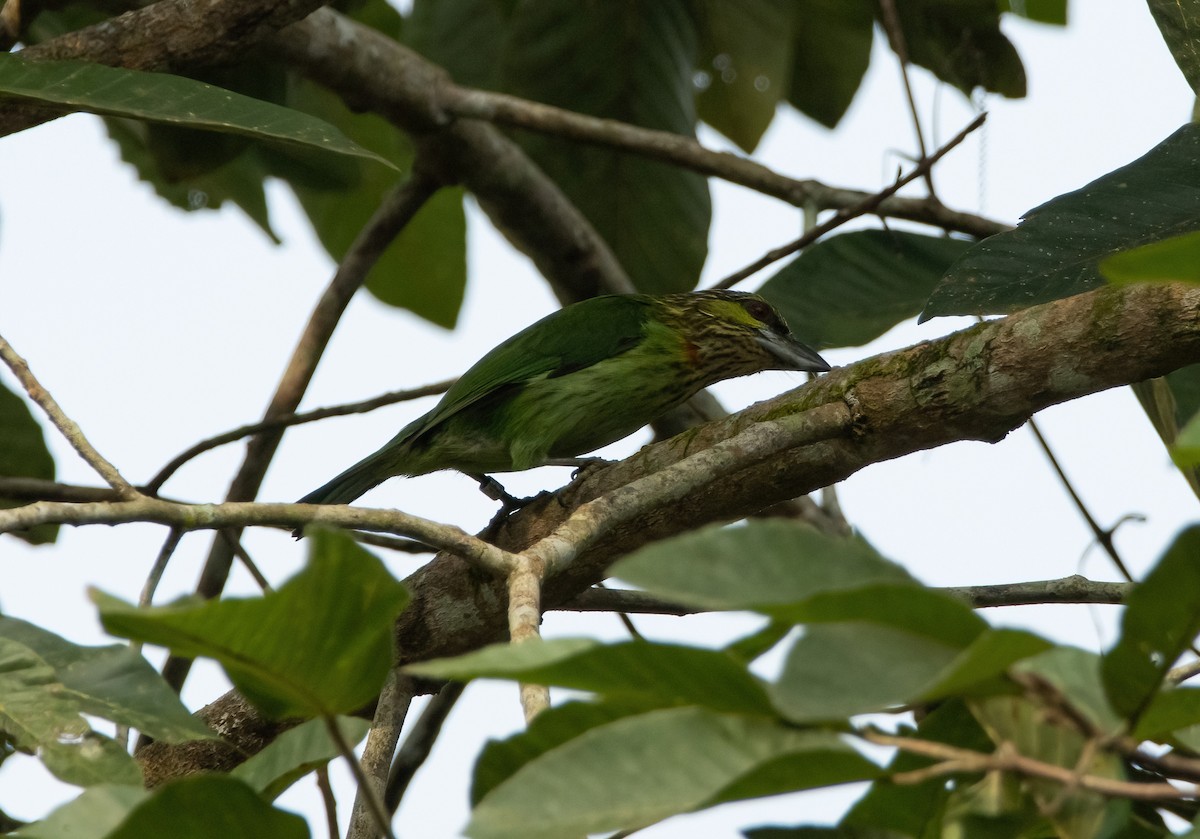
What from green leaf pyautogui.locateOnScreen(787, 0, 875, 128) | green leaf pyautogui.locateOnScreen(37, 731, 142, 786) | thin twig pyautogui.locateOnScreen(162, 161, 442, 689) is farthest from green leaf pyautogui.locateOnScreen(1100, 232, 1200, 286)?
green leaf pyautogui.locateOnScreen(787, 0, 875, 128)

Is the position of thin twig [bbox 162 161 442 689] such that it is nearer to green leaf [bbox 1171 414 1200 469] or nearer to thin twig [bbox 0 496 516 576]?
thin twig [bbox 0 496 516 576]

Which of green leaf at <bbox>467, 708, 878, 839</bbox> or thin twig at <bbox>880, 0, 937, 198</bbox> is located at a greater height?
thin twig at <bbox>880, 0, 937, 198</bbox>

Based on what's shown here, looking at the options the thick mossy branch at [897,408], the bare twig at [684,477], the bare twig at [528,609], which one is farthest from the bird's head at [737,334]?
the bare twig at [528,609]

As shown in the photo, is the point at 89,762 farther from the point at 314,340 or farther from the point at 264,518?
the point at 314,340

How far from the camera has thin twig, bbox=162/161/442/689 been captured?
14.9ft

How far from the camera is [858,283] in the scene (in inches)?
160

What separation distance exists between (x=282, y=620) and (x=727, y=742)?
535 millimetres

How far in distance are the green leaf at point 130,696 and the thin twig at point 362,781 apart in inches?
13.6

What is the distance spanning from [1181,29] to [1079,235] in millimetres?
480

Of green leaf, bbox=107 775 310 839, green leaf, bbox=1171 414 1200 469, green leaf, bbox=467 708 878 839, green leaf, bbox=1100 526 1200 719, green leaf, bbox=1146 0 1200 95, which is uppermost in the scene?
green leaf, bbox=1146 0 1200 95

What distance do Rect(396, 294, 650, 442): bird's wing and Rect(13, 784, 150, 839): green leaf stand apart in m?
3.31

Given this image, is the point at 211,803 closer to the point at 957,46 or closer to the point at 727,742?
the point at 727,742

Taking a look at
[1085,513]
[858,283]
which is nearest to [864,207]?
[858,283]

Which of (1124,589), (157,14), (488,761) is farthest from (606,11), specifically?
(488,761)
